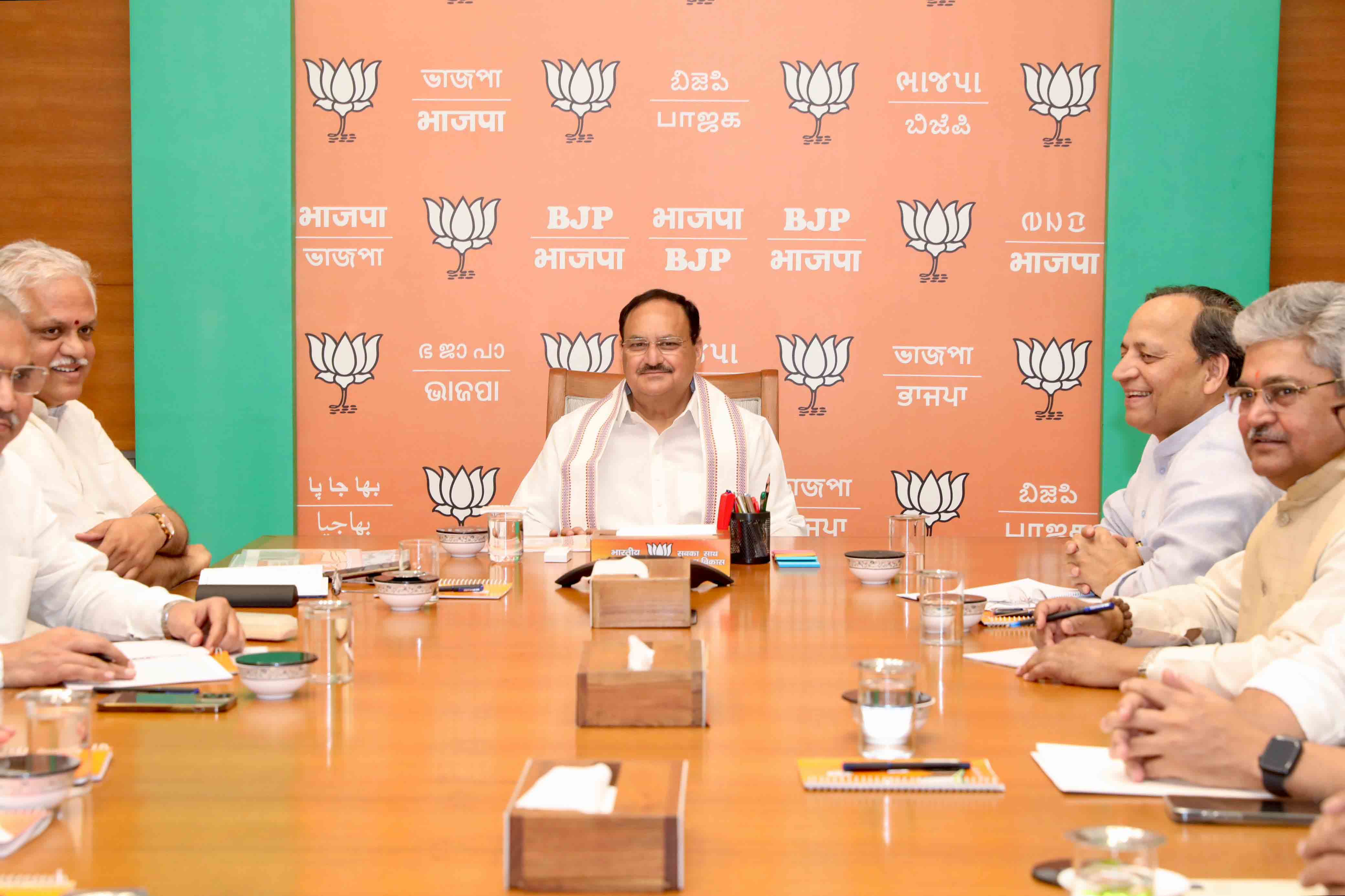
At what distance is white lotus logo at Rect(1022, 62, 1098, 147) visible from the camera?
4383 millimetres

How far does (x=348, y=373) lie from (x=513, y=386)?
590mm

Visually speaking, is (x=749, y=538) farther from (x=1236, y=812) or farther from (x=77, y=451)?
(x=1236, y=812)

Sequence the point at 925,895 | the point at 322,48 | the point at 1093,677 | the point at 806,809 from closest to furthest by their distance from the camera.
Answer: the point at 925,895
the point at 806,809
the point at 1093,677
the point at 322,48

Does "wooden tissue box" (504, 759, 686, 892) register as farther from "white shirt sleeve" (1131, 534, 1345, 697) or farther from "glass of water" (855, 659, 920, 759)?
"white shirt sleeve" (1131, 534, 1345, 697)

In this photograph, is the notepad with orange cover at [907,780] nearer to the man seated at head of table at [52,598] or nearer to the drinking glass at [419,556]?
the man seated at head of table at [52,598]

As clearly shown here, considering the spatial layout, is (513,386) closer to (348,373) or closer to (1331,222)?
(348,373)

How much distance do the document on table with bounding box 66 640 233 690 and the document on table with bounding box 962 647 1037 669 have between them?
108 cm

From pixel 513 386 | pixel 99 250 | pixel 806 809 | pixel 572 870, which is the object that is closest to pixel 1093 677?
pixel 806 809

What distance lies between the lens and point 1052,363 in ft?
14.6

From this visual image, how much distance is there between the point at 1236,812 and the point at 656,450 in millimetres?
2477

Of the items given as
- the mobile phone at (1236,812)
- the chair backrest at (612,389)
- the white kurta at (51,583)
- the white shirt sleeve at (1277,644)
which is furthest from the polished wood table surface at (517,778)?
the chair backrest at (612,389)

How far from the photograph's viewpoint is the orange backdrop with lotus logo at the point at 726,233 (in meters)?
4.37

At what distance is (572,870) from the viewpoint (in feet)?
3.42

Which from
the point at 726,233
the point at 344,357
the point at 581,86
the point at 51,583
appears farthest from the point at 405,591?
the point at 581,86
